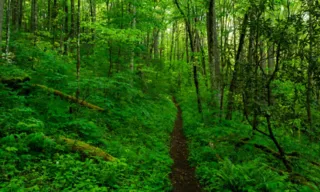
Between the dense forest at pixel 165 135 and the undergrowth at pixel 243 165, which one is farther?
the undergrowth at pixel 243 165

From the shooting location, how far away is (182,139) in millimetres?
13016

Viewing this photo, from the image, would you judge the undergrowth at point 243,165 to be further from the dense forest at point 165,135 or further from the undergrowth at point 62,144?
the undergrowth at point 62,144

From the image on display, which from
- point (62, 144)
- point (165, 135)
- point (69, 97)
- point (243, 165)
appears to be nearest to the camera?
point (62, 144)

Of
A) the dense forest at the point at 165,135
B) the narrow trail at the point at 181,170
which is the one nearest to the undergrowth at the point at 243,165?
the dense forest at the point at 165,135

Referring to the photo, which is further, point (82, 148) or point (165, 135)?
point (165, 135)

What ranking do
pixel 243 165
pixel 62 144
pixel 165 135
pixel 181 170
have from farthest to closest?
pixel 165 135
pixel 181 170
pixel 243 165
pixel 62 144

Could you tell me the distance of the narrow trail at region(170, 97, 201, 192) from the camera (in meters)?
7.11

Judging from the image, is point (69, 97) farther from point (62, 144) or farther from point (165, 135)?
point (165, 135)

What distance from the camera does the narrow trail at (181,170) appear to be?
7.11 metres

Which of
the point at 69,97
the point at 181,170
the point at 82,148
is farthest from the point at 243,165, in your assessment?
the point at 69,97

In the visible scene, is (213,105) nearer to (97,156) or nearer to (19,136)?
(97,156)

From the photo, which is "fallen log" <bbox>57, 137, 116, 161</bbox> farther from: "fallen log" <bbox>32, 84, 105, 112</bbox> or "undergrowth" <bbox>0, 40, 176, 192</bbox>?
"fallen log" <bbox>32, 84, 105, 112</bbox>

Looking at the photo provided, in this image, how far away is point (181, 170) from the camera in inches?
334

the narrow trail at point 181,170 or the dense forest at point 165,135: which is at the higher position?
the dense forest at point 165,135
